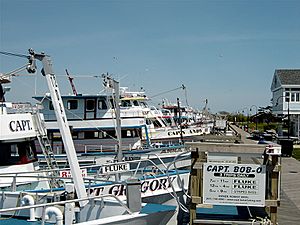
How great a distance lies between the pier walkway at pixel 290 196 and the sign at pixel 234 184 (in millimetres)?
4063

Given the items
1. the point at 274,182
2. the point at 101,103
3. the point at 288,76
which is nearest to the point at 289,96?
the point at 288,76

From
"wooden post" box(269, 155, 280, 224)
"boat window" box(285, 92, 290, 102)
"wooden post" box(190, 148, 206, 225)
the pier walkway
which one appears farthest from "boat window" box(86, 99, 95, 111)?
"boat window" box(285, 92, 290, 102)

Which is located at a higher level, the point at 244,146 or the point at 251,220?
the point at 244,146

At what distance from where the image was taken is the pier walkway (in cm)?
1220

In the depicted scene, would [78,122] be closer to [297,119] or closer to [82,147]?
[82,147]

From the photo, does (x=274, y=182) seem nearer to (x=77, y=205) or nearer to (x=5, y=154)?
(x=77, y=205)

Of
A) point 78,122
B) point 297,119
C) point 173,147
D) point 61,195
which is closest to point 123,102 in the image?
point 78,122

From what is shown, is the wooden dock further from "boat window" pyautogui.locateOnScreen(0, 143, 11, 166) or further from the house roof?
the house roof

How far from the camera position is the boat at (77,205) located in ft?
23.5

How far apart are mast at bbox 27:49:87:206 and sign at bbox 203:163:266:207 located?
2.34m

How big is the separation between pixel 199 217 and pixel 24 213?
3.46 metres

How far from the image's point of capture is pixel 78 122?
79.3ft

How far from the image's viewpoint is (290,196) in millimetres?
15680

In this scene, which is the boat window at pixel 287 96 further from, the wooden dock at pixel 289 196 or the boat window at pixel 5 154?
the boat window at pixel 5 154
